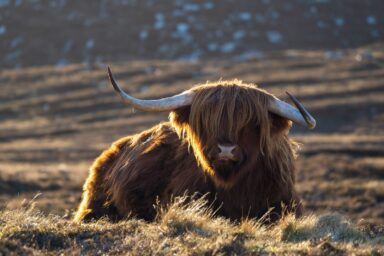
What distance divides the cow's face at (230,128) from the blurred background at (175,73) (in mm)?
15163

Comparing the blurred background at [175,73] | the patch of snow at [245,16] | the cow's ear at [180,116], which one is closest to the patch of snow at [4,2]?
the blurred background at [175,73]

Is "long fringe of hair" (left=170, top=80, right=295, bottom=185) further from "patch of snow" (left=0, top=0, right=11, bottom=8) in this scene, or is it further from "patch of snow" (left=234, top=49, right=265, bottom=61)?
"patch of snow" (left=0, top=0, right=11, bottom=8)

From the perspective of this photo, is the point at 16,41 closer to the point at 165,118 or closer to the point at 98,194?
the point at 165,118

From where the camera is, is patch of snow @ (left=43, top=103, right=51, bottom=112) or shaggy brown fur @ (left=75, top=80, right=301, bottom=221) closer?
shaggy brown fur @ (left=75, top=80, right=301, bottom=221)

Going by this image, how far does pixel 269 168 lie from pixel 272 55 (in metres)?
72.3

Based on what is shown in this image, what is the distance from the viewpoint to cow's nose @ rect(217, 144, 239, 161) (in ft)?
22.5

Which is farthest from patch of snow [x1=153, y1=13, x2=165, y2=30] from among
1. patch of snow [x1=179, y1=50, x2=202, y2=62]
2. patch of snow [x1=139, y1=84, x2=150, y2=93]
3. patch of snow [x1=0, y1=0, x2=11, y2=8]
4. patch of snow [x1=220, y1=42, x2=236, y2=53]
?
patch of snow [x1=139, y1=84, x2=150, y2=93]

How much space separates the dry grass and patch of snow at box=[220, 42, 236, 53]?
257ft

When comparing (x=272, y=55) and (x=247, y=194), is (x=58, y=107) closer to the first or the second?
(x=272, y=55)

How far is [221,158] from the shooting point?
6.92 meters

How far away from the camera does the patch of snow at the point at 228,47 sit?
276 feet

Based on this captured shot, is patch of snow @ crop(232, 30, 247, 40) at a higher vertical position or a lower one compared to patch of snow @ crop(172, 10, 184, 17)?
lower

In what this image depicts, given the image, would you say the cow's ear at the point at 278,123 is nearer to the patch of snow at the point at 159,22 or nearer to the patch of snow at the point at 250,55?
the patch of snow at the point at 250,55

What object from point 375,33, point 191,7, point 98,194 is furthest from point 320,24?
point 98,194
